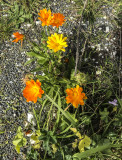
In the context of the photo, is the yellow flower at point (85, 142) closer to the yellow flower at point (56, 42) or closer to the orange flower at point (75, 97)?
the orange flower at point (75, 97)

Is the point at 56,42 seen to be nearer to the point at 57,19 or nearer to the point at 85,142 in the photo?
the point at 57,19

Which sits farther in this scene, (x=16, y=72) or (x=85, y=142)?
(x=16, y=72)

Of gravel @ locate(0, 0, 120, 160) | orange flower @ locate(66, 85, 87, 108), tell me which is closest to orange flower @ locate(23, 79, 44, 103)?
orange flower @ locate(66, 85, 87, 108)

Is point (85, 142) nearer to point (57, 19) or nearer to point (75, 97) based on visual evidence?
point (75, 97)

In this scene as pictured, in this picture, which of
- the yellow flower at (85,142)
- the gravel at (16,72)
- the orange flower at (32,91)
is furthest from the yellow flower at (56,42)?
the yellow flower at (85,142)

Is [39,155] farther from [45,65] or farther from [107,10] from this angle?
[107,10]

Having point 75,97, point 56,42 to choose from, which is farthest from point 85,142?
point 56,42

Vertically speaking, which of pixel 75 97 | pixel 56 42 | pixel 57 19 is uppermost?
pixel 57 19

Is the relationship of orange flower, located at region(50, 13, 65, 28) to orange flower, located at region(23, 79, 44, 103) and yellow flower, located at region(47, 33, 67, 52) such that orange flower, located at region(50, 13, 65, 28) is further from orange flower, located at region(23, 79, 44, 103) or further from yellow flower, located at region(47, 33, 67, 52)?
orange flower, located at region(23, 79, 44, 103)

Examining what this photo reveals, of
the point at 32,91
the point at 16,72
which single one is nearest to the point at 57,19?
the point at 32,91

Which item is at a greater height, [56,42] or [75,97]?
[56,42]

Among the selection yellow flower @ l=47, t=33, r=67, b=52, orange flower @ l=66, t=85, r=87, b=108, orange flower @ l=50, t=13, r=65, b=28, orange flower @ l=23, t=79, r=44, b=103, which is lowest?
orange flower @ l=66, t=85, r=87, b=108
